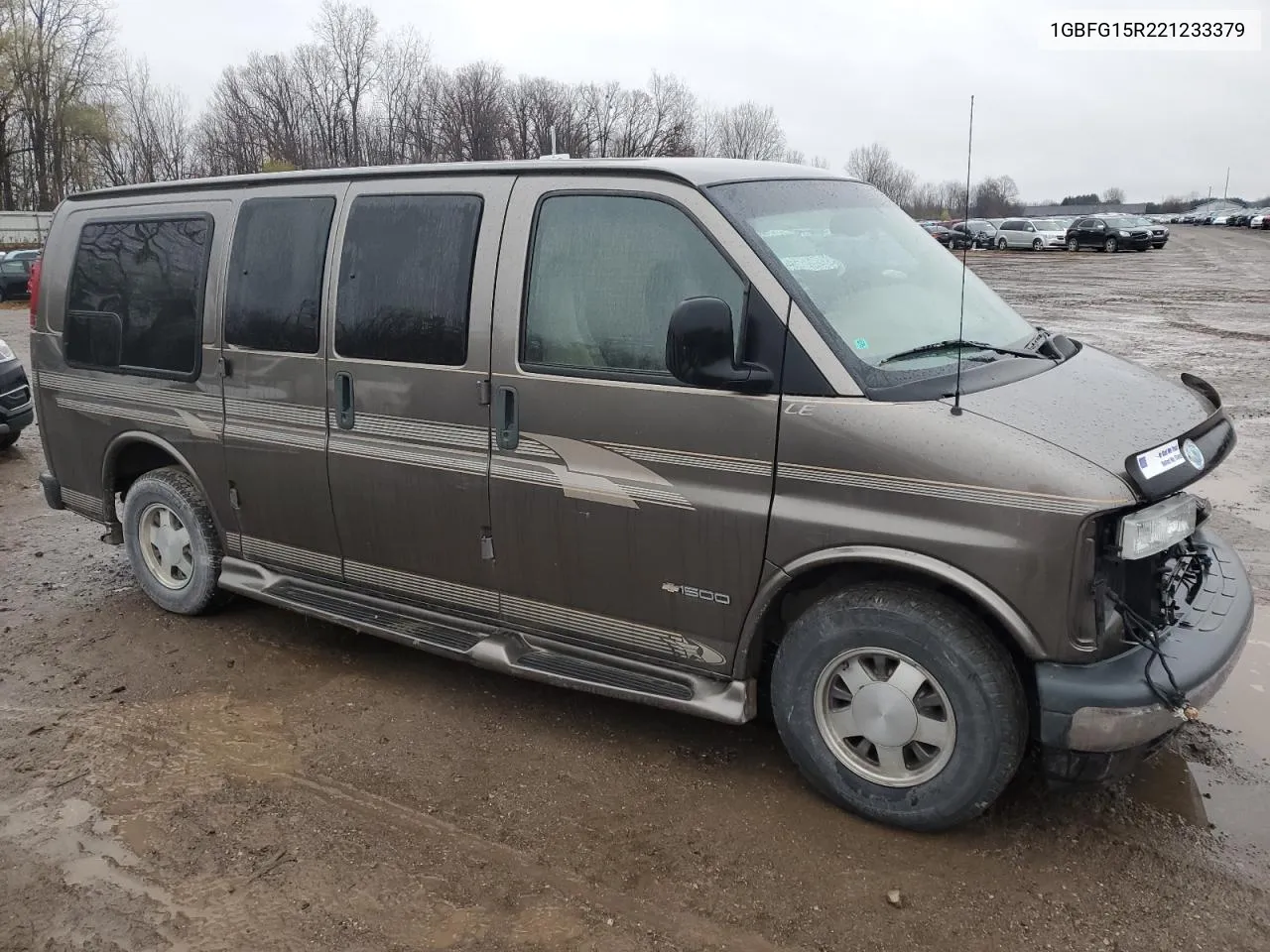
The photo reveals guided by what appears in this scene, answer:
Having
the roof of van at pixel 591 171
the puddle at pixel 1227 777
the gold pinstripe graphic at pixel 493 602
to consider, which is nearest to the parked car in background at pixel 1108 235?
the puddle at pixel 1227 777

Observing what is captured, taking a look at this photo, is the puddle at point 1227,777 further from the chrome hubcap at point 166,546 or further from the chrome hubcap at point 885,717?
the chrome hubcap at point 166,546

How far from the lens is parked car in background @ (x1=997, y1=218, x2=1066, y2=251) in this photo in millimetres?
46156

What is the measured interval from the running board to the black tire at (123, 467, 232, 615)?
7.2 inches

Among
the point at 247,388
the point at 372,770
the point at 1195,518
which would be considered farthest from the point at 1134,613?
the point at 247,388

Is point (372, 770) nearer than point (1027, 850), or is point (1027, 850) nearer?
point (1027, 850)

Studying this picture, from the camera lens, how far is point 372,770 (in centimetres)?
412

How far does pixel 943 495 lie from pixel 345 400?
8.75 feet

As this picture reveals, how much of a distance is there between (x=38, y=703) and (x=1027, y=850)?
4216 mm

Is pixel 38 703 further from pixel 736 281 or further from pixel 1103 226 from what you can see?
pixel 1103 226

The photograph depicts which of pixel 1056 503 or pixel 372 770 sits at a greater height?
pixel 1056 503

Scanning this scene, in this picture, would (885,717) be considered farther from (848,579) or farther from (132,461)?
(132,461)

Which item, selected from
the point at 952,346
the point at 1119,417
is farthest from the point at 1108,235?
the point at 1119,417

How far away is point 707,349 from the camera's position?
138 inches

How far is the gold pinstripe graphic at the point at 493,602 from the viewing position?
401 centimetres
